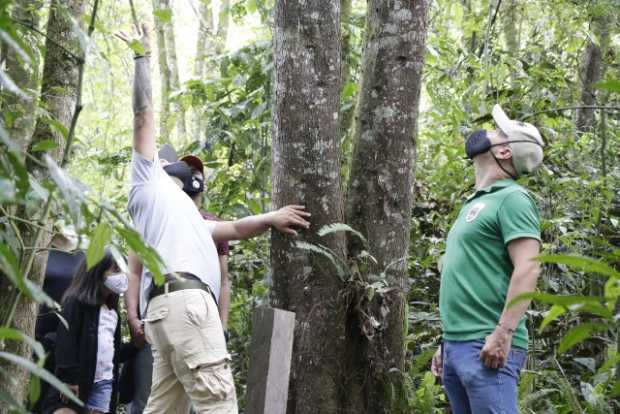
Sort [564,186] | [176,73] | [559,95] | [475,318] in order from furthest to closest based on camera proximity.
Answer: [176,73] → [559,95] → [564,186] → [475,318]


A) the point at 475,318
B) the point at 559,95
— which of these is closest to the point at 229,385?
the point at 475,318

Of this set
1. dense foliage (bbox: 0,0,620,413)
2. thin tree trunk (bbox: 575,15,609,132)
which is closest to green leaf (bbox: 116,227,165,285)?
dense foliage (bbox: 0,0,620,413)

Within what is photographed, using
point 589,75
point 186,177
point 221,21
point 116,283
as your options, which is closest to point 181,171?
point 186,177

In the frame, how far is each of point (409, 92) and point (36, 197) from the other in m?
3.06

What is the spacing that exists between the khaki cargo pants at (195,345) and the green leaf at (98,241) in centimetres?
260

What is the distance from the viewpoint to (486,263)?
12.6 ft

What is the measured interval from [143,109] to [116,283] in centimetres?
224

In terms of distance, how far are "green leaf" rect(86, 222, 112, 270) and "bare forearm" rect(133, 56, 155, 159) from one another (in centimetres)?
261

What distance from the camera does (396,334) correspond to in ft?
15.1

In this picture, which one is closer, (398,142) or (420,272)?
(398,142)

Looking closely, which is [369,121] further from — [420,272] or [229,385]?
[420,272]

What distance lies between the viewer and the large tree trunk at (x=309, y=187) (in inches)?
171

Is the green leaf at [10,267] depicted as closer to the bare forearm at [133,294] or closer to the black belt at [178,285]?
the black belt at [178,285]

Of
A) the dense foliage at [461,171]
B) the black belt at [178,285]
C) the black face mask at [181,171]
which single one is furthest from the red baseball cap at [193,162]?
the black belt at [178,285]
